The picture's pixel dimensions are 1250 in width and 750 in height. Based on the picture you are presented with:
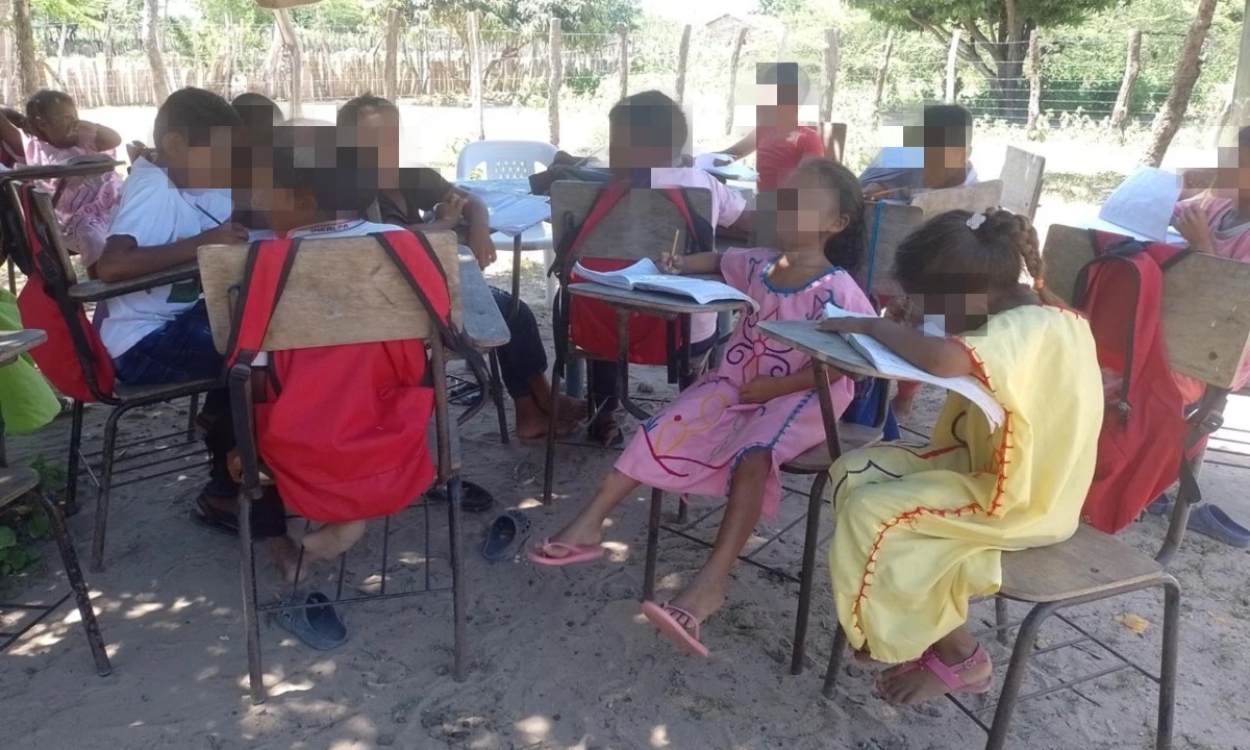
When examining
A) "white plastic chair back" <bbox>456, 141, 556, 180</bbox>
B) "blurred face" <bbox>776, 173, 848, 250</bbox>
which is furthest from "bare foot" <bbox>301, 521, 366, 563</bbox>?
"white plastic chair back" <bbox>456, 141, 556, 180</bbox>

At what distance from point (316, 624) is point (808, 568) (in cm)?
142

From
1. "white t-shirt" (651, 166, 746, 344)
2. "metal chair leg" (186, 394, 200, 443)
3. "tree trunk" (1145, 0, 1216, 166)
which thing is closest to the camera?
"white t-shirt" (651, 166, 746, 344)

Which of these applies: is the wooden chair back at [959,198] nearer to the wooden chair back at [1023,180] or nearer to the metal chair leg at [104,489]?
the wooden chair back at [1023,180]

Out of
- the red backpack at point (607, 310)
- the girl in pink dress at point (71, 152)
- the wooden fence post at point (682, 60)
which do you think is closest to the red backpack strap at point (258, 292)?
the red backpack at point (607, 310)

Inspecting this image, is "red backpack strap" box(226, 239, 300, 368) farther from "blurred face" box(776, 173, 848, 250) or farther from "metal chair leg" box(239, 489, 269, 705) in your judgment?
"blurred face" box(776, 173, 848, 250)

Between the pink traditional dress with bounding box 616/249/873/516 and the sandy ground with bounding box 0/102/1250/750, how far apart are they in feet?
1.65

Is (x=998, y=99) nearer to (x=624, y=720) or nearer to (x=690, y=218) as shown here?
(x=690, y=218)

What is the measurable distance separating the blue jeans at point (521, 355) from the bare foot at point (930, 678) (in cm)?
219

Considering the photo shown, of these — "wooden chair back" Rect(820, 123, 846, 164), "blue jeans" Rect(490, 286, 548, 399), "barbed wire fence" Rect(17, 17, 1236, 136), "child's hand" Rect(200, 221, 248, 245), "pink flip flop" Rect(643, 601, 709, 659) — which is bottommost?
"pink flip flop" Rect(643, 601, 709, 659)

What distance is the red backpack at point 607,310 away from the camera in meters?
3.20

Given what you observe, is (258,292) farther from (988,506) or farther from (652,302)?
(988,506)

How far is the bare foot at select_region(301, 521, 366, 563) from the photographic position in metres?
2.68

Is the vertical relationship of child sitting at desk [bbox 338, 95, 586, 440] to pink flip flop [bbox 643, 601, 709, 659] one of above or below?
above

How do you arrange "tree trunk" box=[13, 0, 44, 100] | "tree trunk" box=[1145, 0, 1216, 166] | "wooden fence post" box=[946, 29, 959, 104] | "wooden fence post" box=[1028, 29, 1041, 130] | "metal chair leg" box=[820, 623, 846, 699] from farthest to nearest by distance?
"wooden fence post" box=[1028, 29, 1041, 130], "wooden fence post" box=[946, 29, 959, 104], "tree trunk" box=[1145, 0, 1216, 166], "tree trunk" box=[13, 0, 44, 100], "metal chair leg" box=[820, 623, 846, 699]
